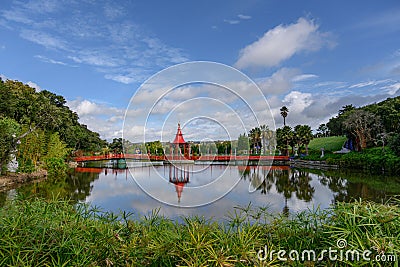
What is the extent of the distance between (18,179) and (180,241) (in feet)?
50.4

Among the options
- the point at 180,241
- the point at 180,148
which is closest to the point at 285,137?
the point at 180,148

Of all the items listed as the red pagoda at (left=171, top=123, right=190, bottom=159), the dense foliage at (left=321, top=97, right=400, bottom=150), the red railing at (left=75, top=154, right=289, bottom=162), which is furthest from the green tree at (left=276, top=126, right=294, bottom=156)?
the red pagoda at (left=171, top=123, right=190, bottom=159)

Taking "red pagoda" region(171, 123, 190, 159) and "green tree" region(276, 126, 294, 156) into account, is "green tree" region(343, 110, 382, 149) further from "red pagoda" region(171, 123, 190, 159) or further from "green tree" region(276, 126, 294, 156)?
"red pagoda" region(171, 123, 190, 159)

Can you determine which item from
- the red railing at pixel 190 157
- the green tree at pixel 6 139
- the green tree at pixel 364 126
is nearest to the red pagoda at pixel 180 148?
the red railing at pixel 190 157

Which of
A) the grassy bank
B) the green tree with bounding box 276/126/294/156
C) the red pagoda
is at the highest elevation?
the green tree with bounding box 276/126/294/156

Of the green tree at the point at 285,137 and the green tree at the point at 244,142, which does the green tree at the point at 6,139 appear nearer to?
the green tree at the point at 244,142

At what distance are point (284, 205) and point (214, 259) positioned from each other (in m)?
8.81

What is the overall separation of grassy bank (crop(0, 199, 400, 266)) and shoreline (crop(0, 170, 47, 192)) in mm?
12372

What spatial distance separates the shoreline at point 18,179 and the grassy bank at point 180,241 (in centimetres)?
1237

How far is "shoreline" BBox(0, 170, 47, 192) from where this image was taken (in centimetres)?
1289

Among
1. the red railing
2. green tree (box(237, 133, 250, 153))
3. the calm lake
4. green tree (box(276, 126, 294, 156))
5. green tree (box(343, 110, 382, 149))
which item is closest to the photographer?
the calm lake

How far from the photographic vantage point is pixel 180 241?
1775mm

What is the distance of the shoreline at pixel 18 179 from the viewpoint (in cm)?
1289

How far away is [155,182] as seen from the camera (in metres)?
9.99
